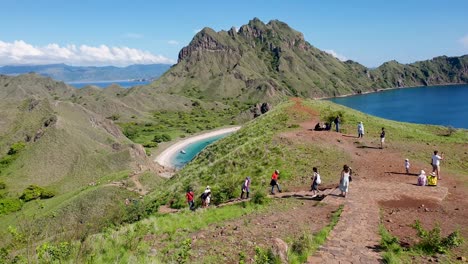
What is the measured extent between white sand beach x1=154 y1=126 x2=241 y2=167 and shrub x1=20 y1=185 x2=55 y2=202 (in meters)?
46.4

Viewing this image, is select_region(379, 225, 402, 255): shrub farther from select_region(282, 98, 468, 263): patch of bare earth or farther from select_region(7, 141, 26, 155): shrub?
select_region(7, 141, 26, 155): shrub

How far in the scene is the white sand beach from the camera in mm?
118825

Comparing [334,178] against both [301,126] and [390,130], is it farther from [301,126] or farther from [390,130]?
[390,130]

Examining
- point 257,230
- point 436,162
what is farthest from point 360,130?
point 257,230

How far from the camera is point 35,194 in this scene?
67.6m

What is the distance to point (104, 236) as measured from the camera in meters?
18.2

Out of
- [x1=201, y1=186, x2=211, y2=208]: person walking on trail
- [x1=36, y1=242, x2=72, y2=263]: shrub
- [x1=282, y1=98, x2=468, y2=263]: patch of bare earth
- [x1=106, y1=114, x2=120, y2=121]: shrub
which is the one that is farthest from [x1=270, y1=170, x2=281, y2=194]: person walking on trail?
[x1=106, y1=114, x2=120, y2=121]: shrub

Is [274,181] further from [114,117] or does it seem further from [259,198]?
[114,117]

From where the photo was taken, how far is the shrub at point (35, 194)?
218 ft

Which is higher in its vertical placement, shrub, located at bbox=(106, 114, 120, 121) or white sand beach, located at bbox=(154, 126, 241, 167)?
shrub, located at bbox=(106, 114, 120, 121)

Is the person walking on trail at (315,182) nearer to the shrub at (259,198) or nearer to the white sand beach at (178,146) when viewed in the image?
the shrub at (259,198)

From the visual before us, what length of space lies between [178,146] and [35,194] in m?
74.5

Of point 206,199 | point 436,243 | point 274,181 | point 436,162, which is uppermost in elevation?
point 436,162

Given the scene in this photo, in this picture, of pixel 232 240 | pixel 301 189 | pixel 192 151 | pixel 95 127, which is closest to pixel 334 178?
pixel 301 189
